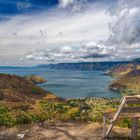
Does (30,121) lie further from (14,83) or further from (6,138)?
(14,83)

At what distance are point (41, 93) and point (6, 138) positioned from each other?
113 meters

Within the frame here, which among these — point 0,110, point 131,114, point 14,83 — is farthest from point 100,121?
point 14,83

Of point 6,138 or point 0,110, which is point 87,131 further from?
point 0,110

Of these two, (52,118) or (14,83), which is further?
(14,83)

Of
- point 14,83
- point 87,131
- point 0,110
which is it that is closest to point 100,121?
point 87,131

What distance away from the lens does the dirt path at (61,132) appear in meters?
16.1

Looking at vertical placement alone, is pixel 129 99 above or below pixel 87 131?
above

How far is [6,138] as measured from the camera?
54.1 ft

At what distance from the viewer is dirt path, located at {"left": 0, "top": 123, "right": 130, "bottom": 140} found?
634 inches

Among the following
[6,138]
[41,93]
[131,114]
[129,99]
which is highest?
[129,99]

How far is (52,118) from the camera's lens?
2105cm

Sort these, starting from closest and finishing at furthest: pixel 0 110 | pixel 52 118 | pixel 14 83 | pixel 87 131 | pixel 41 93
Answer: pixel 87 131
pixel 52 118
pixel 0 110
pixel 14 83
pixel 41 93

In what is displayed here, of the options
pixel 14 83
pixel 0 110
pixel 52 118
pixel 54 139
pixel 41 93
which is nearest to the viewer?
pixel 54 139

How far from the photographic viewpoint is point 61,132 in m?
17.1
